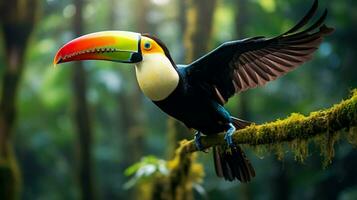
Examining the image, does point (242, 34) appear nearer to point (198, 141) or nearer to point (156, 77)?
point (198, 141)

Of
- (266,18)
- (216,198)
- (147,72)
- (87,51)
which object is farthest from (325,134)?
(216,198)

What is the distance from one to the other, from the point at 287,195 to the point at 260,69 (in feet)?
21.9

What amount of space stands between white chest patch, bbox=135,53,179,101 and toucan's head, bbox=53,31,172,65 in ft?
0.19

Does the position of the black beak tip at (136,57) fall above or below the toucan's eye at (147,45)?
below

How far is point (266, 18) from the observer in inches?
415

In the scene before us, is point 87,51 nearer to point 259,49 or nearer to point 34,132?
point 259,49

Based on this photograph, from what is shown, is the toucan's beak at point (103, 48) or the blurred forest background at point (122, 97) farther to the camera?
the blurred forest background at point (122, 97)

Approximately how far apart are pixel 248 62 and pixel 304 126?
34.4 inches

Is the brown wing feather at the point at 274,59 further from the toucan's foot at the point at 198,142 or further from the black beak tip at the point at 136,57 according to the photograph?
the black beak tip at the point at 136,57

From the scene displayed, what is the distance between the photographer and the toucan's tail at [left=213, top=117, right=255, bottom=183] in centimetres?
360

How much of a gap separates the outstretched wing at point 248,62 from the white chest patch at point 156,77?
24 centimetres

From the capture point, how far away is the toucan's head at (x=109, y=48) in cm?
324

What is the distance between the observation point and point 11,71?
6.91 metres

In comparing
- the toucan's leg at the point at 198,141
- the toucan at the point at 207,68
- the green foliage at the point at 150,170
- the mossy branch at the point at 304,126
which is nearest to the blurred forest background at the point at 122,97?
the green foliage at the point at 150,170
